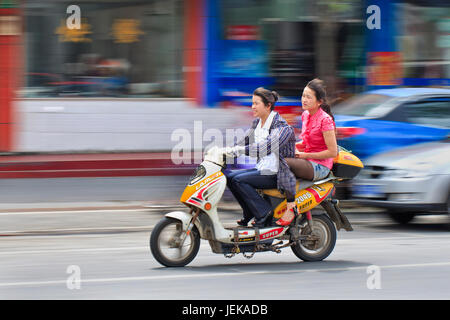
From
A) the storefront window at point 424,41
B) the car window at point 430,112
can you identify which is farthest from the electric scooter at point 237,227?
the storefront window at point 424,41

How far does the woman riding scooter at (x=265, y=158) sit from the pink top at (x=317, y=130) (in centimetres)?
22

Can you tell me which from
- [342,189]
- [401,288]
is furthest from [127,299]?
[342,189]

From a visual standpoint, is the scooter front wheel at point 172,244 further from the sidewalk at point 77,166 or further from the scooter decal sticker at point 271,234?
the sidewalk at point 77,166

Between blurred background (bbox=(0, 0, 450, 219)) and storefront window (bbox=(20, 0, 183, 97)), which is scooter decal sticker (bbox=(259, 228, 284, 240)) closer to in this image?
blurred background (bbox=(0, 0, 450, 219))

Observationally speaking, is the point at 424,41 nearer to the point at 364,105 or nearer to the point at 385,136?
the point at 364,105

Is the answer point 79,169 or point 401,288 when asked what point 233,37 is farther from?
point 401,288

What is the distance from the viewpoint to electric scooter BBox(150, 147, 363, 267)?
6.81 metres

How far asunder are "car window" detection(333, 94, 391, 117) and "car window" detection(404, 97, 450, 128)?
0.42 metres

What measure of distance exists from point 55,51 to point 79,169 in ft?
8.79

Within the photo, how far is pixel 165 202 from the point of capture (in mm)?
11500

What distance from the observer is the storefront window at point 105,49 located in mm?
15578

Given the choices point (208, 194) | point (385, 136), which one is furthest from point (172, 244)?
point (385, 136)

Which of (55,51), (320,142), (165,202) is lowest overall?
(165,202)

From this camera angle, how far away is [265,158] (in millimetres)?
7039
